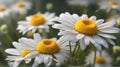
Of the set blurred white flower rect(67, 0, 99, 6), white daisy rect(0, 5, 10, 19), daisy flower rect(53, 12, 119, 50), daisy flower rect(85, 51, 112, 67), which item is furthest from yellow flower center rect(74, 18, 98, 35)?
blurred white flower rect(67, 0, 99, 6)

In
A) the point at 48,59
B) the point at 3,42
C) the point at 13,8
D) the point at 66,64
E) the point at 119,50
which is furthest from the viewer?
the point at 13,8

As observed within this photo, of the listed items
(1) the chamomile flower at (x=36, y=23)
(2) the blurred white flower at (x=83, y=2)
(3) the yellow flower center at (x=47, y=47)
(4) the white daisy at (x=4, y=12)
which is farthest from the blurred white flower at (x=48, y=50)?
(2) the blurred white flower at (x=83, y=2)

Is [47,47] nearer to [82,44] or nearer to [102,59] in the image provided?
[82,44]

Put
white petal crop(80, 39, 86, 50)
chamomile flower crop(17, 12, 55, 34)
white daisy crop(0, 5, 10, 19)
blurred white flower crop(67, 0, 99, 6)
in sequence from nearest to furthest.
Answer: white petal crop(80, 39, 86, 50)
chamomile flower crop(17, 12, 55, 34)
white daisy crop(0, 5, 10, 19)
blurred white flower crop(67, 0, 99, 6)

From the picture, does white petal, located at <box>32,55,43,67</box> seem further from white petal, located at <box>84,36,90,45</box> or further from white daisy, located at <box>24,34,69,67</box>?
white petal, located at <box>84,36,90,45</box>

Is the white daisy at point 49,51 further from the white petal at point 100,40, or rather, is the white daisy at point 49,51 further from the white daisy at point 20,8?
the white daisy at point 20,8

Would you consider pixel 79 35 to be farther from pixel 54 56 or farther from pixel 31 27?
pixel 31 27

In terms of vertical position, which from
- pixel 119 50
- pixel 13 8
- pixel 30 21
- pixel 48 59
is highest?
pixel 13 8

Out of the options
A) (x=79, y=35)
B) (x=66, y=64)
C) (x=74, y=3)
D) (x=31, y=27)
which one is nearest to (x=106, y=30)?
(x=79, y=35)
